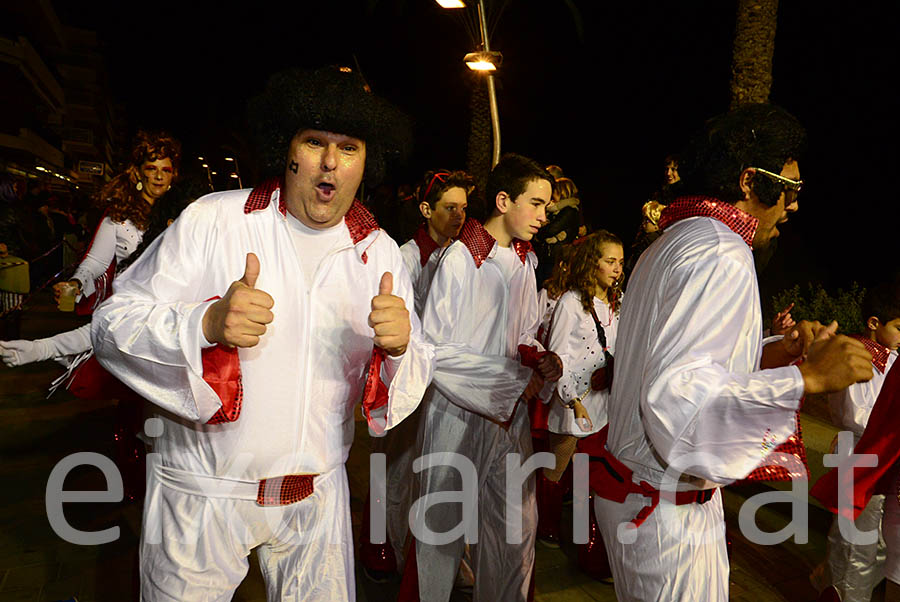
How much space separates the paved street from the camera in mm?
3648

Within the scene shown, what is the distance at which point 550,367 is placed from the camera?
3246 millimetres

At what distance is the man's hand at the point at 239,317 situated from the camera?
1.63 metres

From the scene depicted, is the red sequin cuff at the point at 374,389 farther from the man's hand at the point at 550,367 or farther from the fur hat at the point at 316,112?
the man's hand at the point at 550,367

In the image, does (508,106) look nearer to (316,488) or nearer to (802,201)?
(802,201)

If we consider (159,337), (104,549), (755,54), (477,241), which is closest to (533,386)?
(477,241)

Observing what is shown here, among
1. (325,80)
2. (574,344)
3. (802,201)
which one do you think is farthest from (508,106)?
(325,80)

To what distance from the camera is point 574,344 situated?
14.4 feet

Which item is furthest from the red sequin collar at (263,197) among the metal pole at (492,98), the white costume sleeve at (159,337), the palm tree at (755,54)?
the palm tree at (755,54)

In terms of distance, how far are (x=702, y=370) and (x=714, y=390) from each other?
0.20 feet

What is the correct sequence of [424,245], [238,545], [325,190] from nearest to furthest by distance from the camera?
[238,545], [325,190], [424,245]

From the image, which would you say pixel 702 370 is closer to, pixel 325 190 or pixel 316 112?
pixel 325 190

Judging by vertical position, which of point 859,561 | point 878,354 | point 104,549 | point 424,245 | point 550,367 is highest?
point 424,245

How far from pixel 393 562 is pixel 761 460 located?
2660 mm

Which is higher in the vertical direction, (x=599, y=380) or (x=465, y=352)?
(x=465, y=352)
